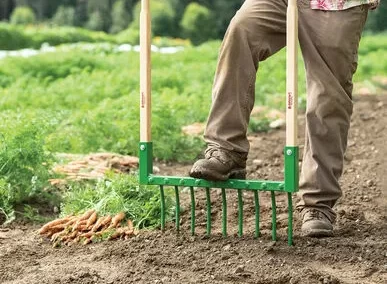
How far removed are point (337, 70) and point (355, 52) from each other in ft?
0.50

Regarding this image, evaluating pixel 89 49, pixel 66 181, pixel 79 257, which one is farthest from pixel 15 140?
pixel 89 49

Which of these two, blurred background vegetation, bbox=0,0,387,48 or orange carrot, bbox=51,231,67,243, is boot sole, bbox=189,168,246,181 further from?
blurred background vegetation, bbox=0,0,387,48

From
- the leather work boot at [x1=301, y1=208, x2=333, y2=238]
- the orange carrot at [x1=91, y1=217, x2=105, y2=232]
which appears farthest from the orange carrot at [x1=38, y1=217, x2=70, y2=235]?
the leather work boot at [x1=301, y1=208, x2=333, y2=238]

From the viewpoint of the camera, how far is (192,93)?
11.1m

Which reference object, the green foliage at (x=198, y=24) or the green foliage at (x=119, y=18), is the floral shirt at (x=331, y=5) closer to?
the green foliage at (x=198, y=24)

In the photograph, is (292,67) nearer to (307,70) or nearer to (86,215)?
(307,70)

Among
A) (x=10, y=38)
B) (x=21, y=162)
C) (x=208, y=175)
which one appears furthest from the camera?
(x=10, y=38)

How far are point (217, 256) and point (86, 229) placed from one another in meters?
0.95

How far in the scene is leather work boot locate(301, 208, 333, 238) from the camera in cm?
498

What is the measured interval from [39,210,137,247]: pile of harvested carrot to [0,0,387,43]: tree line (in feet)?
87.5

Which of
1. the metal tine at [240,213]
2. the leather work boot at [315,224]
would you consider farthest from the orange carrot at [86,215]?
the leather work boot at [315,224]

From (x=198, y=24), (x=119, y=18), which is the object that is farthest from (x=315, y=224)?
(x=119, y=18)

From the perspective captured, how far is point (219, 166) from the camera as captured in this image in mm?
4754

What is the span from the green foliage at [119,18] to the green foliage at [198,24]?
2.11 m
